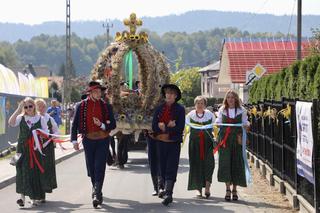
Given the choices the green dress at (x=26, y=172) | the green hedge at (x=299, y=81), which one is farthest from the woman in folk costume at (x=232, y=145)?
the green dress at (x=26, y=172)

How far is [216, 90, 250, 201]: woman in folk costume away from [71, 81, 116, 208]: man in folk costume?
1.85 m

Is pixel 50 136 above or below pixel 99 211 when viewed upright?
above

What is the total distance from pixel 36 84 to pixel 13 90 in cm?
1132

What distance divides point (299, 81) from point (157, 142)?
409 cm

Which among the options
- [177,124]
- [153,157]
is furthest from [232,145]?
[153,157]

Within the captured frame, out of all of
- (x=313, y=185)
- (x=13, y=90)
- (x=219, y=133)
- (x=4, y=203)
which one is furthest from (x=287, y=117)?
(x=13, y=90)

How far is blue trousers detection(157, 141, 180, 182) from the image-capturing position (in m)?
11.8

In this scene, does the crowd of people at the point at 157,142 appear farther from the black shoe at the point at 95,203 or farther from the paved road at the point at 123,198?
the paved road at the point at 123,198

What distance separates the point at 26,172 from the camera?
11570 mm

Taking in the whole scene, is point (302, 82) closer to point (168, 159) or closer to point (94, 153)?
point (168, 159)

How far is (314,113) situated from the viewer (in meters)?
8.84

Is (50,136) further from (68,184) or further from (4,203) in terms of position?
(68,184)

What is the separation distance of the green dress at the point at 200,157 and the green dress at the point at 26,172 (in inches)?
98.0

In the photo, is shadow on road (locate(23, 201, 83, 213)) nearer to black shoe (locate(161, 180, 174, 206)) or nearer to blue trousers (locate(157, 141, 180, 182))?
black shoe (locate(161, 180, 174, 206))
